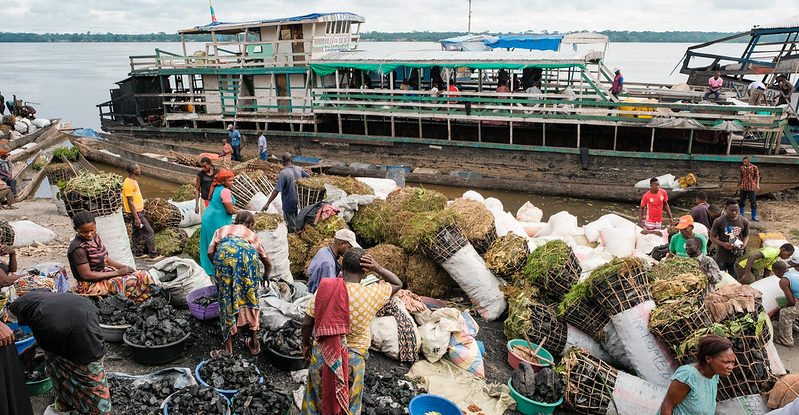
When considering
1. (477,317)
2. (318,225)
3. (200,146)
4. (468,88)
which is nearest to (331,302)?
(477,317)

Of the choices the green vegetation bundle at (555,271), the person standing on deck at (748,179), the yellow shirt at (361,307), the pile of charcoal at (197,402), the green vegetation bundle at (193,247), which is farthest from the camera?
the person standing on deck at (748,179)

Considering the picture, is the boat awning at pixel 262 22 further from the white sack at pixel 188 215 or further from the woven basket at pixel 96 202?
the woven basket at pixel 96 202

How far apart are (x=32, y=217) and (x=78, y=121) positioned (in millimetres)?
25855

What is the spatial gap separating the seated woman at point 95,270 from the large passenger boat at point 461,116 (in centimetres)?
950

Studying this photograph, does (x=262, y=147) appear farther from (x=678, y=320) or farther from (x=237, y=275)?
(x=678, y=320)

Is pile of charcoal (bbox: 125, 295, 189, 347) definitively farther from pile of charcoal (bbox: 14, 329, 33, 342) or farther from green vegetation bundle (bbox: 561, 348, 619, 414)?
green vegetation bundle (bbox: 561, 348, 619, 414)

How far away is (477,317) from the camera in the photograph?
6.22 metres

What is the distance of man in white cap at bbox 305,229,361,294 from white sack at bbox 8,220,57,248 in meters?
5.83

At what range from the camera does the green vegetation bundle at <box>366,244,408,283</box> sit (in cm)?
662

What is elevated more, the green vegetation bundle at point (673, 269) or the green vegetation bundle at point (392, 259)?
the green vegetation bundle at point (673, 269)

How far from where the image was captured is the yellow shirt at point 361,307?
3.45 meters

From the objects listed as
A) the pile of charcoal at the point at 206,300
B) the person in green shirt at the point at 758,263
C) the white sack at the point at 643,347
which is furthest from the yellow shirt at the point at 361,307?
the person in green shirt at the point at 758,263

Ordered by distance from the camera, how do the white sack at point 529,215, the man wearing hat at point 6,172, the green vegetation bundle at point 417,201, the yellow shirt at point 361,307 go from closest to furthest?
1. the yellow shirt at point 361,307
2. the green vegetation bundle at point 417,201
3. the white sack at point 529,215
4. the man wearing hat at point 6,172

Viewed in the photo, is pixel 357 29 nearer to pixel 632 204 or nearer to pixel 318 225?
pixel 632 204
